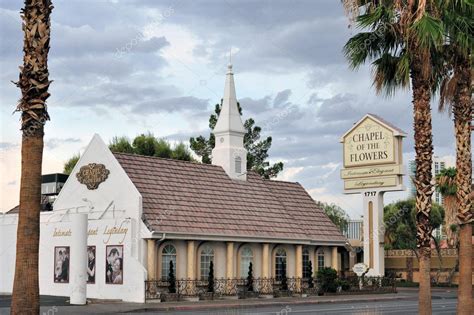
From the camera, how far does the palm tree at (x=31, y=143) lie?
44.7 ft

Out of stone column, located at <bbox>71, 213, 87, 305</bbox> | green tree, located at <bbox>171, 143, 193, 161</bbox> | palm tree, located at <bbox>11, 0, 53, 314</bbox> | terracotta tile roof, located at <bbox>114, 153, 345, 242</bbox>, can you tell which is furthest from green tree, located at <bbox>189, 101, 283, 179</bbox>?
palm tree, located at <bbox>11, 0, 53, 314</bbox>

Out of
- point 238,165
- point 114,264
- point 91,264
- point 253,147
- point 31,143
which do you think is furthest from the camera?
point 253,147

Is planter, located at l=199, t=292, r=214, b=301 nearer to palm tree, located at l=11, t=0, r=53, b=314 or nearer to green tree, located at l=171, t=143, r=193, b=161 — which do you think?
palm tree, located at l=11, t=0, r=53, b=314

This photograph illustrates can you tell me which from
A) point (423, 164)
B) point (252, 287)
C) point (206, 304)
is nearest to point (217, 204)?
point (252, 287)

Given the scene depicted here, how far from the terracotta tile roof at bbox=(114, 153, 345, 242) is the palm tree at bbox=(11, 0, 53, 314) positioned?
2288cm

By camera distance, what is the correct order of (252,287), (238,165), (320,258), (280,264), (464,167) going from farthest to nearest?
1. (320,258)
2. (238,165)
3. (280,264)
4. (252,287)
5. (464,167)

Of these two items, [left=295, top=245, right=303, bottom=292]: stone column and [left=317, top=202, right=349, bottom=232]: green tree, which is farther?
[left=317, top=202, right=349, bottom=232]: green tree

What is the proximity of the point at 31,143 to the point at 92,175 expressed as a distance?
26.1 m

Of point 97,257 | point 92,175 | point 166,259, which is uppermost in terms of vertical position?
point 92,175

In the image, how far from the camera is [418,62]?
741 inches

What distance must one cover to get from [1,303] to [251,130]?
41938 millimetres

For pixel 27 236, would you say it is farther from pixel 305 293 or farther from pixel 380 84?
pixel 305 293

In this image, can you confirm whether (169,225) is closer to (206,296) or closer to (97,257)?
(206,296)

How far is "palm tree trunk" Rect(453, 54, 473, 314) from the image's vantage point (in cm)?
2036
